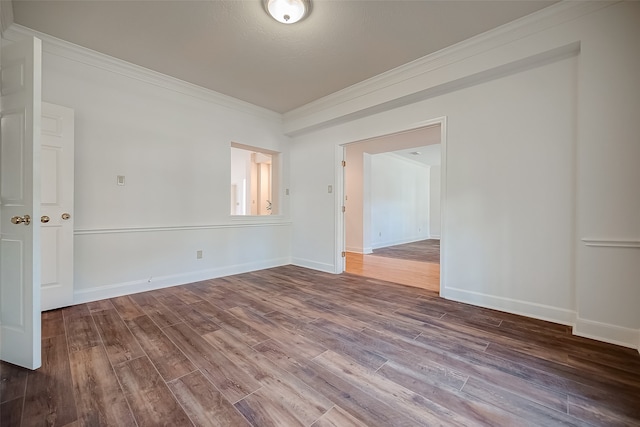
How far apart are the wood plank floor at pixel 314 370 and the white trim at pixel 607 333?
87 millimetres

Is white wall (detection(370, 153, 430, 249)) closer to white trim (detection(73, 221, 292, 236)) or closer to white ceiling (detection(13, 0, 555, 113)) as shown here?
white trim (detection(73, 221, 292, 236))

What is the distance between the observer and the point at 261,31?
252cm

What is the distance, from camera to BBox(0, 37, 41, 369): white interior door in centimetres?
167

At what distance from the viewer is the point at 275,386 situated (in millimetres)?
1534

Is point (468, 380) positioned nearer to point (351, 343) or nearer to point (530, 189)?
point (351, 343)

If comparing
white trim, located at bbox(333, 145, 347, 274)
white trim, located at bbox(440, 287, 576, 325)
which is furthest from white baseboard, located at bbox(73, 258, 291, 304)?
white trim, located at bbox(440, 287, 576, 325)

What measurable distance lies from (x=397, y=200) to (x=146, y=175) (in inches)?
268

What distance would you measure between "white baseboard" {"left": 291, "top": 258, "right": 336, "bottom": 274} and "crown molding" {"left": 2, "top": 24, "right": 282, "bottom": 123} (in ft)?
9.13

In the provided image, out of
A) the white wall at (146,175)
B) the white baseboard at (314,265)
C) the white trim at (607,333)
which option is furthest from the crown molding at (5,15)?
the white trim at (607,333)

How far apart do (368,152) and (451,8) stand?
14.6ft

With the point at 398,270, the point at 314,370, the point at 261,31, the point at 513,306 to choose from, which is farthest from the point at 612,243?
the point at 261,31

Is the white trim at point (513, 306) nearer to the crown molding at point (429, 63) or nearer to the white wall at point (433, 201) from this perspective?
the crown molding at point (429, 63)

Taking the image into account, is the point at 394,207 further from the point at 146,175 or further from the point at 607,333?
the point at 146,175

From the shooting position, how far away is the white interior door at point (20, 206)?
1.67m
